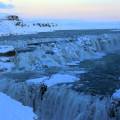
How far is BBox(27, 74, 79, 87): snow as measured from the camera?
1812 cm

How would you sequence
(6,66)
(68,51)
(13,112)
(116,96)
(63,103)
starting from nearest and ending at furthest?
(13,112) < (116,96) < (63,103) < (6,66) < (68,51)

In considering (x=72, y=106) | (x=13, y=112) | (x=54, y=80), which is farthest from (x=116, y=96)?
(x=13, y=112)

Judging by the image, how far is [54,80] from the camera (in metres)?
18.5

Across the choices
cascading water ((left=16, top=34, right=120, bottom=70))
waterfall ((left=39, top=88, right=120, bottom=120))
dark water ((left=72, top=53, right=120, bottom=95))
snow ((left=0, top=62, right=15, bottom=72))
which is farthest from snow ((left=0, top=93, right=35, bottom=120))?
cascading water ((left=16, top=34, right=120, bottom=70))

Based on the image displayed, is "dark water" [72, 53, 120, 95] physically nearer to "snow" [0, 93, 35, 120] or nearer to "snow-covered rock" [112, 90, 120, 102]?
"snow-covered rock" [112, 90, 120, 102]

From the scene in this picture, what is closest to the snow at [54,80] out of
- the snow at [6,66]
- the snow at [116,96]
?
the snow at [116,96]

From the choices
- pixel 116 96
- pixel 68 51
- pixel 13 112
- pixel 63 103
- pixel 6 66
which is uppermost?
pixel 13 112

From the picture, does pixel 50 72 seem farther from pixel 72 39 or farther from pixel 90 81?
pixel 72 39

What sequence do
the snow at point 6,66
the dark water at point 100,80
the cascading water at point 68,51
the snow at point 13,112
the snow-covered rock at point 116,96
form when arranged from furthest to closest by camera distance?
the cascading water at point 68,51
the snow at point 6,66
the dark water at point 100,80
the snow-covered rock at point 116,96
the snow at point 13,112

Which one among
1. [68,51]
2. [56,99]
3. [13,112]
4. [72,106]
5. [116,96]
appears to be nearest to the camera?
[13,112]

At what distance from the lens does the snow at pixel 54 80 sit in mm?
18120

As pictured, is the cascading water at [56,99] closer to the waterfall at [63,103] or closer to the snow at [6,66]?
the waterfall at [63,103]

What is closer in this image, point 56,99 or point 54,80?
point 56,99

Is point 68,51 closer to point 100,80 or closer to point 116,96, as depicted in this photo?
point 100,80
